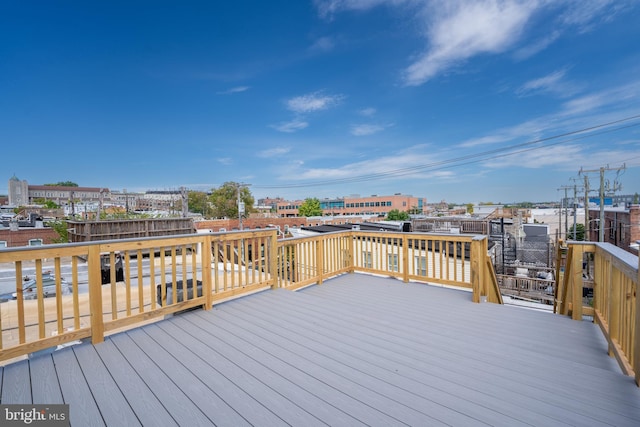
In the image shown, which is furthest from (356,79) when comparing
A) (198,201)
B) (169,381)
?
(198,201)

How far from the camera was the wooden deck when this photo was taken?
1555 millimetres

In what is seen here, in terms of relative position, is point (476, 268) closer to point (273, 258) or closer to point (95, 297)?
point (273, 258)

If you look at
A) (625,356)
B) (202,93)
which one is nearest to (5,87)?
(202,93)

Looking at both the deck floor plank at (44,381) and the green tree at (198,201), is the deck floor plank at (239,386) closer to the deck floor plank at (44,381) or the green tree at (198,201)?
the deck floor plank at (44,381)

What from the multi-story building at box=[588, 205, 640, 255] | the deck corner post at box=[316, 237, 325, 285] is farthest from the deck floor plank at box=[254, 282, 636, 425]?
the multi-story building at box=[588, 205, 640, 255]

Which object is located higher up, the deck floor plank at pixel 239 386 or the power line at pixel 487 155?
the power line at pixel 487 155

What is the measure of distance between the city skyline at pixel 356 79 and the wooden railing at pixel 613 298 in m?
9.01

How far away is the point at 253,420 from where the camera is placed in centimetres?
151

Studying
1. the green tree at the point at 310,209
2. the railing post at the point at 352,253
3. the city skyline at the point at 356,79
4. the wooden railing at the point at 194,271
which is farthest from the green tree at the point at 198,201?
the railing post at the point at 352,253

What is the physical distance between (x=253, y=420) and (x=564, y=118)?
909 inches

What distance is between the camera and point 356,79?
15164 mm

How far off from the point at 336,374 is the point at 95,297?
2245mm

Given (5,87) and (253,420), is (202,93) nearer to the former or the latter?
(5,87)

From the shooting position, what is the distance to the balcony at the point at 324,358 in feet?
5.23
